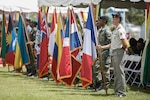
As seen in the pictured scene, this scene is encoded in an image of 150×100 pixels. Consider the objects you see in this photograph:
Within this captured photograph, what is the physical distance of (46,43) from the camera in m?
15.2

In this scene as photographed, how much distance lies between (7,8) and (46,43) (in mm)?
4511

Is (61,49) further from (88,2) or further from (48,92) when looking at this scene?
(48,92)

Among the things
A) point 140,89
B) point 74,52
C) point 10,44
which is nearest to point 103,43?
point 74,52

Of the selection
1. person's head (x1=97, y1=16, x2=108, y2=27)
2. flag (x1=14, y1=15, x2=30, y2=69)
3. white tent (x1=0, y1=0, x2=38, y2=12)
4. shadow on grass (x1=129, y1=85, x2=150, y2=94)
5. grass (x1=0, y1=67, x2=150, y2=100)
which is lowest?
shadow on grass (x1=129, y1=85, x2=150, y2=94)

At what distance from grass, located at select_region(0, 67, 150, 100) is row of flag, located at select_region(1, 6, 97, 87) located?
34cm

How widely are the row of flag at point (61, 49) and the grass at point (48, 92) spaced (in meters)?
0.34

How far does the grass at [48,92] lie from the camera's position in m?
10.9

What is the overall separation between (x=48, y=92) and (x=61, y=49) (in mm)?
1986

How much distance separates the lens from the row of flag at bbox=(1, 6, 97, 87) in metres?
11.8

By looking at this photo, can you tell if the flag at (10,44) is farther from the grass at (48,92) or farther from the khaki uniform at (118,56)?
the khaki uniform at (118,56)

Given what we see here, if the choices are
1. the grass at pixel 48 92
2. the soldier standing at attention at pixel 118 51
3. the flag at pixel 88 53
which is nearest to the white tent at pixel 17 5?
the grass at pixel 48 92

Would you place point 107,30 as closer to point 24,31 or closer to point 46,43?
point 46,43

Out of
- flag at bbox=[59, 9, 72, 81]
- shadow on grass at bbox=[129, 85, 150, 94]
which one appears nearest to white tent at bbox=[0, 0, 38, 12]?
flag at bbox=[59, 9, 72, 81]

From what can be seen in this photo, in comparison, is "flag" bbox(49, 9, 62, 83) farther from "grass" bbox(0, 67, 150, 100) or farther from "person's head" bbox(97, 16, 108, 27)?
"person's head" bbox(97, 16, 108, 27)
